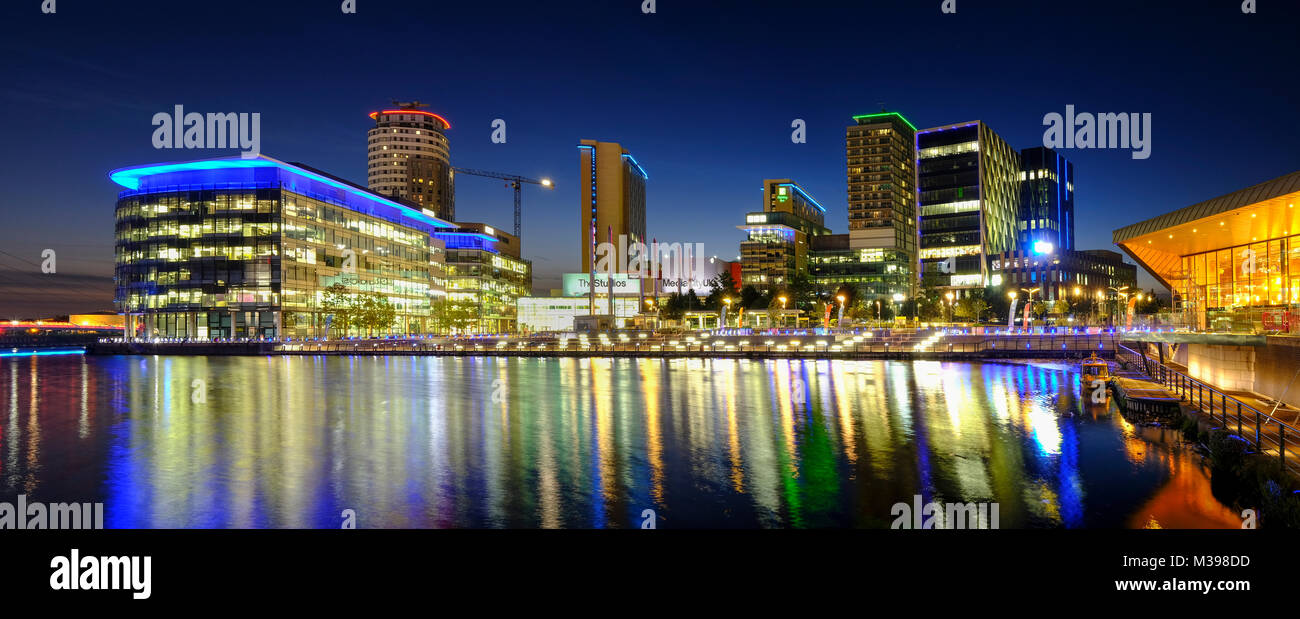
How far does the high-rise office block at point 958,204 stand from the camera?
170375mm

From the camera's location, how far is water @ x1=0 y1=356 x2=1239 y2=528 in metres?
12.8

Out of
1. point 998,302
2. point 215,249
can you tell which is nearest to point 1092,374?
point 215,249

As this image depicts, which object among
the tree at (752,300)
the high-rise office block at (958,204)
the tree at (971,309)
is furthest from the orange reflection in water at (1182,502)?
the high-rise office block at (958,204)

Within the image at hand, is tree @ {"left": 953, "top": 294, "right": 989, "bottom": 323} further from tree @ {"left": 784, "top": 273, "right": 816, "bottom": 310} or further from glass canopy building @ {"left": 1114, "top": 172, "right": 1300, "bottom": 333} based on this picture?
glass canopy building @ {"left": 1114, "top": 172, "right": 1300, "bottom": 333}

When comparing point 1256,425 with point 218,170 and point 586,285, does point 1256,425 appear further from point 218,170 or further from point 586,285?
point 586,285

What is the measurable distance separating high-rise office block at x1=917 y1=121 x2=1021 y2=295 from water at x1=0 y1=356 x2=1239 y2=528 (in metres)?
149

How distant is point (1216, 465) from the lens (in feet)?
45.5

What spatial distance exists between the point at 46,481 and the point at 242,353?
81.5m

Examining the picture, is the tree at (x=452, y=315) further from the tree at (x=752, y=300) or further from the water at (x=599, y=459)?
the water at (x=599, y=459)

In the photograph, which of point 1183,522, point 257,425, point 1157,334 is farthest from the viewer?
point 1157,334

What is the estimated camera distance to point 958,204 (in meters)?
173

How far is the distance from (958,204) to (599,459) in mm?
175137
